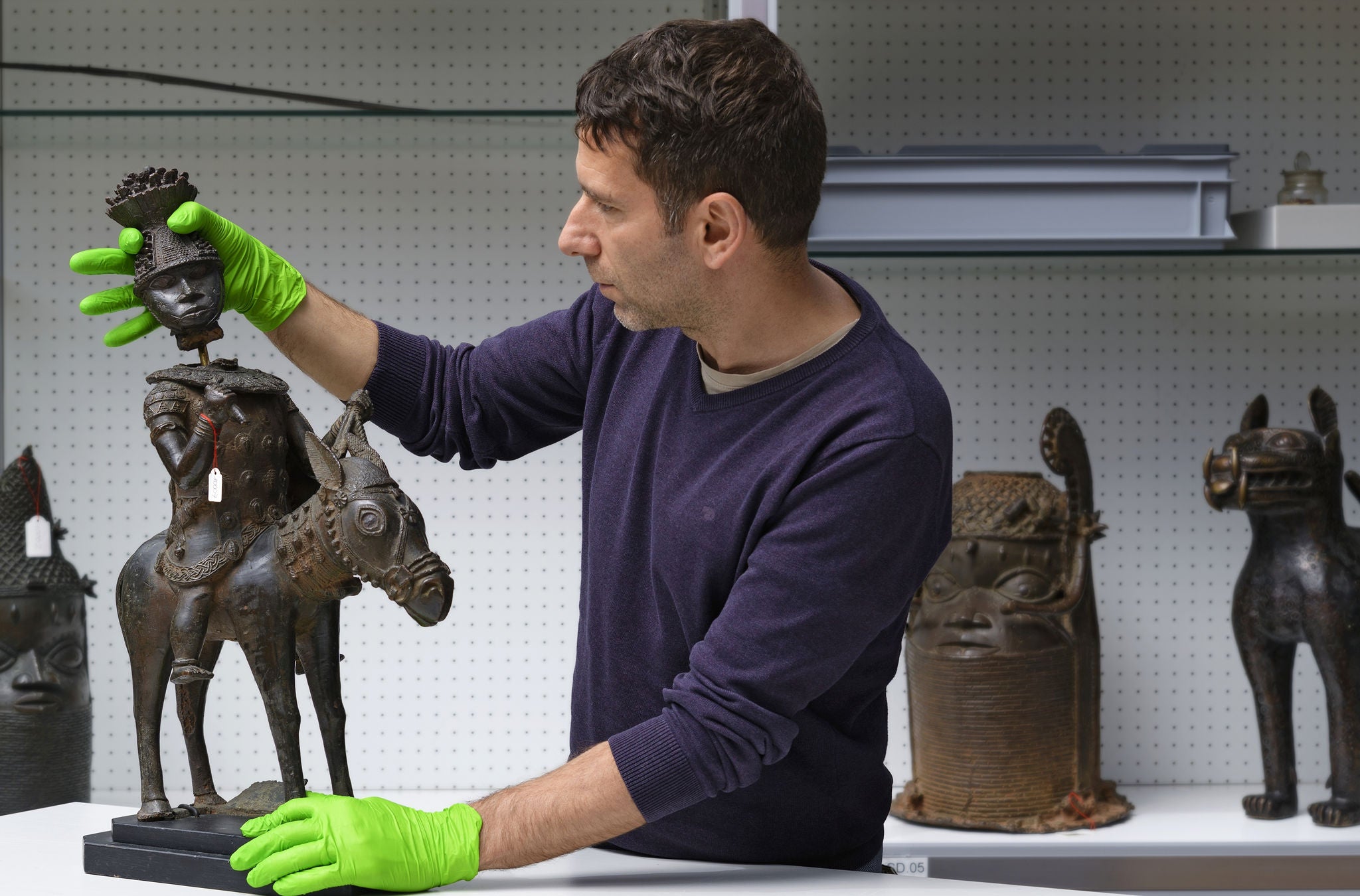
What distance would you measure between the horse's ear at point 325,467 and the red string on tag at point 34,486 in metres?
0.95

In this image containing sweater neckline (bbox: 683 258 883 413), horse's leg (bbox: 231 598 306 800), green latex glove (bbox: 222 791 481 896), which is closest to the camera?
green latex glove (bbox: 222 791 481 896)

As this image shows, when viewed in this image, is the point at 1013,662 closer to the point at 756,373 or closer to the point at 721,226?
the point at 756,373

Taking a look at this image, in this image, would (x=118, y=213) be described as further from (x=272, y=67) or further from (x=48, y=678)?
(x=272, y=67)

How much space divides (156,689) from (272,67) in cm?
129

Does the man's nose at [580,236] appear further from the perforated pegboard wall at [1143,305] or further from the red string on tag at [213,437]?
the perforated pegboard wall at [1143,305]

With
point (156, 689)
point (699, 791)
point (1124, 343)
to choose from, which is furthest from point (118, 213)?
point (1124, 343)

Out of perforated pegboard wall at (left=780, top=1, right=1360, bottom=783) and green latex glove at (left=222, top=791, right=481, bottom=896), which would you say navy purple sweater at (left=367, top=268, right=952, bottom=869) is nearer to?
green latex glove at (left=222, top=791, right=481, bottom=896)

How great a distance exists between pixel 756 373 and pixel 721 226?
0.16m

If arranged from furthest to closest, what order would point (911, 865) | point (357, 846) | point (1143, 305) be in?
point (1143, 305) → point (911, 865) → point (357, 846)

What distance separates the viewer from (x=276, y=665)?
1125mm

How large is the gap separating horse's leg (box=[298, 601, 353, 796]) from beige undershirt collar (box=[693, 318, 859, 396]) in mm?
423

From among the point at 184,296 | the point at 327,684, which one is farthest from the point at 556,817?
the point at 184,296

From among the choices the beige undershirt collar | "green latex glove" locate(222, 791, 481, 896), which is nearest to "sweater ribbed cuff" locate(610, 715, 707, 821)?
"green latex glove" locate(222, 791, 481, 896)

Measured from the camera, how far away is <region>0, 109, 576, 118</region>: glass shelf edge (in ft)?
6.04
